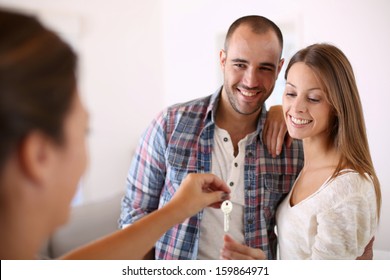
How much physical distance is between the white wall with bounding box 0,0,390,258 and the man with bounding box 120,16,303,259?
2.8 inches

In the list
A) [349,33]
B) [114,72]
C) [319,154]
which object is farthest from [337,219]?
[114,72]

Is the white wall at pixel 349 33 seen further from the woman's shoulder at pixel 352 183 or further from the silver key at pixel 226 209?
the silver key at pixel 226 209

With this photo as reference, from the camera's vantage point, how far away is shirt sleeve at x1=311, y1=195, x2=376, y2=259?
69cm

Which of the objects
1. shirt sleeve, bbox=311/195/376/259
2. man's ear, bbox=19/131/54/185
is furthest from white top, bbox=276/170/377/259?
man's ear, bbox=19/131/54/185

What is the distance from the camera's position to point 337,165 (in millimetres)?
751

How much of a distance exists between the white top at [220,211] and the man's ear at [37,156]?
485 mm

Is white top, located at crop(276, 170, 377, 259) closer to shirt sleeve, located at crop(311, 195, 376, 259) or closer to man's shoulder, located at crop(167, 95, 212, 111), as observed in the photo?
shirt sleeve, located at crop(311, 195, 376, 259)

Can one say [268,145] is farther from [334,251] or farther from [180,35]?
[180,35]

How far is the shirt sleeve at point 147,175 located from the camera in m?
0.88

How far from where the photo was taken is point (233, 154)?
0.85 m

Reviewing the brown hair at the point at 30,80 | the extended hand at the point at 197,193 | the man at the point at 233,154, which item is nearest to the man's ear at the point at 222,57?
the man at the point at 233,154

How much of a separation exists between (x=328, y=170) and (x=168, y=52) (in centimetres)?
52
